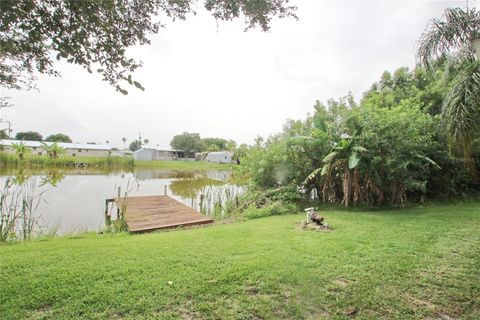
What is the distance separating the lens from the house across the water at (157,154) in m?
48.8

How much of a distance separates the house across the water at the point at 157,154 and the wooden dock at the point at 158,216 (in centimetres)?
4201

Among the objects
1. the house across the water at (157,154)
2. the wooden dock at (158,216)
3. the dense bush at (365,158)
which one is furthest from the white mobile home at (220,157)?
the dense bush at (365,158)

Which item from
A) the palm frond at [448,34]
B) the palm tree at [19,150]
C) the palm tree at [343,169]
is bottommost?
the palm tree at [343,169]

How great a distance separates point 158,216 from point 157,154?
149 ft

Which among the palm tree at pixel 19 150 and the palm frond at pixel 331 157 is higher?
the palm tree at pixel 19 150

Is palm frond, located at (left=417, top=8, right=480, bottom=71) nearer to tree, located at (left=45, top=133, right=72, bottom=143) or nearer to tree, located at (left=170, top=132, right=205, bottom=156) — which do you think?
tree, located at (left=170, top=132, right=205, bottom=156)

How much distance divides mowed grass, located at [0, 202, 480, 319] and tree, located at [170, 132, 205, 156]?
52.4 m

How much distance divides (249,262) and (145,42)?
9.27ft

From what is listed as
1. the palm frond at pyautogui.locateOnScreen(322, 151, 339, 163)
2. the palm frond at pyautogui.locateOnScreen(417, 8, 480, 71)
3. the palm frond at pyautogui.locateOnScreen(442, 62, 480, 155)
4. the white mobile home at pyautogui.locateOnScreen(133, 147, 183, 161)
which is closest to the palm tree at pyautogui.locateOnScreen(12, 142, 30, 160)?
the palm frond at pyautogui.locateOnScreen(322, 151, 339, 163)

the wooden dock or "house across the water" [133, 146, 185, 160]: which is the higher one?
"house across the water" [133, 146, 185, 160]

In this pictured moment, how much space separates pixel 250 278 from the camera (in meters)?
2.83

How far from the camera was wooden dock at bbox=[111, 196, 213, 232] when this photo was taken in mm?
6467

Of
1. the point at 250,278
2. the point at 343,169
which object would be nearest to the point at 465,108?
the point at 343,169

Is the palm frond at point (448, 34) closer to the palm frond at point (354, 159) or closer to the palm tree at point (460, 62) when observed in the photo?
the palm tree at point (460, 62)
